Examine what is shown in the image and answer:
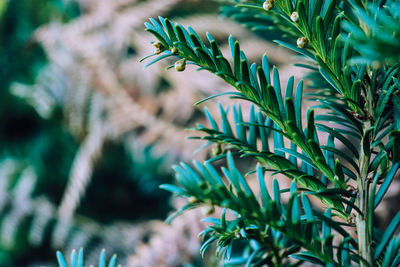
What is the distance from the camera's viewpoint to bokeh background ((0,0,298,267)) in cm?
69

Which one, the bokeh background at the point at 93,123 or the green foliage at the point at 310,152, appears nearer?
the green foliage at the point at 310,152

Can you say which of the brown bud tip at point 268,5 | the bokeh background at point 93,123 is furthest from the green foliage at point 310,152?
the bokeh background at point 93,123

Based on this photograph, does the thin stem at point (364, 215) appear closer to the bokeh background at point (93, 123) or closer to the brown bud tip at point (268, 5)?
the brown bud tip at point (268, 5)

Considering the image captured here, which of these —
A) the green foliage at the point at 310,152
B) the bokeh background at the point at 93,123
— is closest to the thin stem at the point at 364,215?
the green foliage at the point at 310,152

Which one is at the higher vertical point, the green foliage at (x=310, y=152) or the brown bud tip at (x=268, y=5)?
the brown bud tip at (x=268, y=5)

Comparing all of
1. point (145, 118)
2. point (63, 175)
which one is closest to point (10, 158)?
point (63, 175)

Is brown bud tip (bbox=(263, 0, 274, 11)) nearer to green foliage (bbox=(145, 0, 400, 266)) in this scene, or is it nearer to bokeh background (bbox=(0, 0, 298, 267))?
green foliage (bbox=(145, 0, 400, 266))

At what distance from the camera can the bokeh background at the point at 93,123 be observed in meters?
0.69

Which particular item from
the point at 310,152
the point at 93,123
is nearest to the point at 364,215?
the point at 310,152

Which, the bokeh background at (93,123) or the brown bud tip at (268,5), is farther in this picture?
the bokeh background at (93,123)

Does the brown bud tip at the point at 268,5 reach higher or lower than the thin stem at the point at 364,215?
higher

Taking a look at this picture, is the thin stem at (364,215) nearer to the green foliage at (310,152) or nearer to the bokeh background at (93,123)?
the green foliage at (310,152)

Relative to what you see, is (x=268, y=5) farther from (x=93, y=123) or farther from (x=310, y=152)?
(x=93, y=123)

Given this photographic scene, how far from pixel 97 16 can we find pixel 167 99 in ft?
0.86
